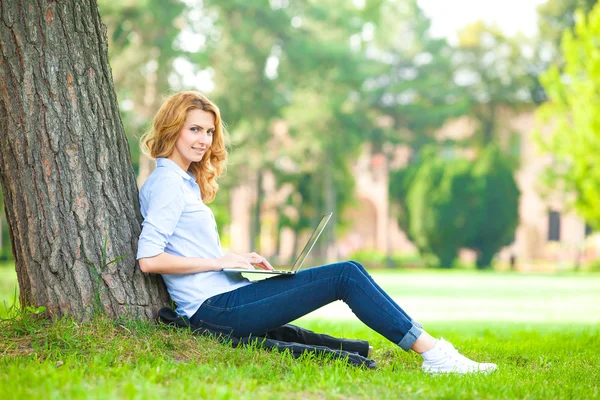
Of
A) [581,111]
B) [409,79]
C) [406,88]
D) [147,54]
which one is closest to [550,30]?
[409,79]

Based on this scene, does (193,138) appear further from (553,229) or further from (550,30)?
(553,229)

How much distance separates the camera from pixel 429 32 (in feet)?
129

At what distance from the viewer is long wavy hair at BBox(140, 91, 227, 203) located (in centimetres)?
489

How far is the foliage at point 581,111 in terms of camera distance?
2414 centimetres

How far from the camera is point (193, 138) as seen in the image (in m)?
4.91

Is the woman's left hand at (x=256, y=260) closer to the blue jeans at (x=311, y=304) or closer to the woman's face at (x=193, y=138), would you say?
the blue jeans at (x=311, y=304)

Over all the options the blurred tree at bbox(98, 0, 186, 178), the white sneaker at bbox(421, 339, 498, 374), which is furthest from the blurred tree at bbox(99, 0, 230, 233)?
the white sneaker at bbox(421, 339, 498, 374)

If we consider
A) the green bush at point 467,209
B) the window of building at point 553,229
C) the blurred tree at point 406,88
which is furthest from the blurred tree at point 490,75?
the green bush at point 467,209

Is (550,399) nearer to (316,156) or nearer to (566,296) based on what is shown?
(566,296)

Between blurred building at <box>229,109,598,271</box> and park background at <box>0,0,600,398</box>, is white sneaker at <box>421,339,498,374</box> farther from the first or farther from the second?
blurred building at <box>229,109,598,271</box>

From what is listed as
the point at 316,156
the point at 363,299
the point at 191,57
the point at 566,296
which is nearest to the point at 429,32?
the point at 316,156

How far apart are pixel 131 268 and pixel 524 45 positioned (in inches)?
1583

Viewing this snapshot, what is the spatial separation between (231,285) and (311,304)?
0.52 m

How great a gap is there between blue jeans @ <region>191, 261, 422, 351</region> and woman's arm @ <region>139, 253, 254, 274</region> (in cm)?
22
